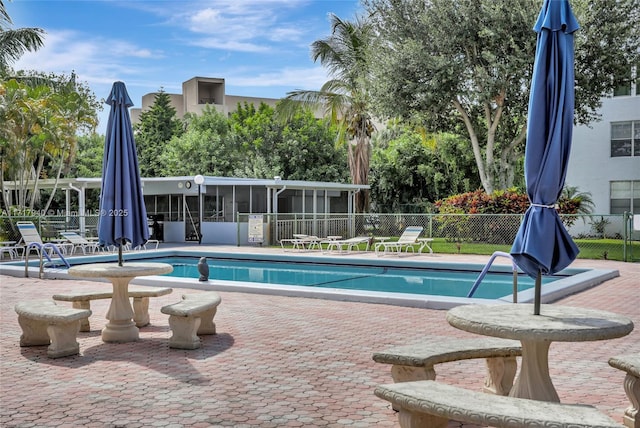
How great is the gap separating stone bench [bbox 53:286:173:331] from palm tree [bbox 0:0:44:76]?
22.9 metres

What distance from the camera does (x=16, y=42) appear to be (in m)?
28.7

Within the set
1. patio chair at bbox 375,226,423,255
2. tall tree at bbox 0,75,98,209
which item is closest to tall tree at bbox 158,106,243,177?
→ tall tree at bbox 0,75,98,209

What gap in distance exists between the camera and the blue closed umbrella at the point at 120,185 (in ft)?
26.2

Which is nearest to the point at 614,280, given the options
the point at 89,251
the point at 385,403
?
the point at 385,403

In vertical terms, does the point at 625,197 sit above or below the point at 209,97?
below

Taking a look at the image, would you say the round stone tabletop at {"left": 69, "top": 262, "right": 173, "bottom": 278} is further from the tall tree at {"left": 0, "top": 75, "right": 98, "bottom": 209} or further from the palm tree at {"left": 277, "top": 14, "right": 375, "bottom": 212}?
the palm tree at {"left": 277, "top": 14, "right": 375, "bottom": 212}

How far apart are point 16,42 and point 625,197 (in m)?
27.4

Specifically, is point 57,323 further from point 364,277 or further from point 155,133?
point 155,133

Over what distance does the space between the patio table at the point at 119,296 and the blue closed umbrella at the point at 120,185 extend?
0.36m

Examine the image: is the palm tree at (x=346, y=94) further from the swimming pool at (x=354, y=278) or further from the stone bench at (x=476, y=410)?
the stone bench at (x=476, y=410)

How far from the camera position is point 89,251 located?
72.6ft

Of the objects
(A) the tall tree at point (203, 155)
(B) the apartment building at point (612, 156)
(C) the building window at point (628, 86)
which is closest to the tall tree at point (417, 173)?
(B) the apartment building at point (612, 156)

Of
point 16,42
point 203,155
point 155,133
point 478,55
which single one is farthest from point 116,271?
point 155,133

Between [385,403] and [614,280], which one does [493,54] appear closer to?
[614,280]
